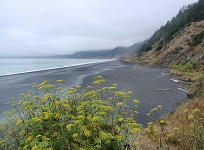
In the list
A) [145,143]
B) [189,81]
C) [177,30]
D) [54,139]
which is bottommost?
[189,81]

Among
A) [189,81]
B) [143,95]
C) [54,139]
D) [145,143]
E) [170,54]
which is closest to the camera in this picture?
[54,139]

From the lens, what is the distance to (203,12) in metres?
58.6

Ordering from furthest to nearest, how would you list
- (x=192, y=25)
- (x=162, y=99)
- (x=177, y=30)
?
(x=177, y=30), (x=192, y=25), (x=162, y=99)

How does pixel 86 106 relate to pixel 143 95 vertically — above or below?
above

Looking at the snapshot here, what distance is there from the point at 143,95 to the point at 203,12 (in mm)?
56000

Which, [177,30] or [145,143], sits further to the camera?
[177,30]

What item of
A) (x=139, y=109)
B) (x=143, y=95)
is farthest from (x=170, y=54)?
(x=139, y=109)

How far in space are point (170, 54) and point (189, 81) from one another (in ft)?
93.7

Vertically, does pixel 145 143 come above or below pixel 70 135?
below

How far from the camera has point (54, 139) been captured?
436 cm

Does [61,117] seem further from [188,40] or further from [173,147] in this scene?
[188,40]

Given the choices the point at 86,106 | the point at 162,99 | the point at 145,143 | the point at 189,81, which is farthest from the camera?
the point at 189,81

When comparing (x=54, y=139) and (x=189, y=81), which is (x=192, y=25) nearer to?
(x=189, y=81)

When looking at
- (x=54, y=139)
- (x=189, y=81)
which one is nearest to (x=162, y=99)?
(x=189, y=81)
